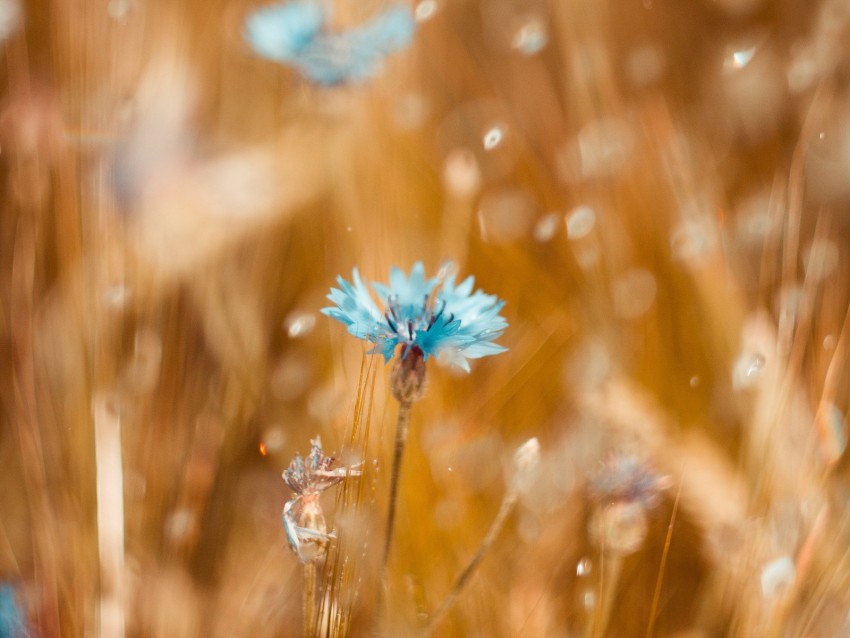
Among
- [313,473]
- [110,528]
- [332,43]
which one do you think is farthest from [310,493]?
[332,43]

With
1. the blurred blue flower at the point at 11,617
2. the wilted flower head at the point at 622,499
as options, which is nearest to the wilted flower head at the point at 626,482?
the wilted flower head at the point at 622,499

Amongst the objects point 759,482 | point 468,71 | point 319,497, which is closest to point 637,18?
point 468,71

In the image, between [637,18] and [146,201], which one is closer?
[146,201]

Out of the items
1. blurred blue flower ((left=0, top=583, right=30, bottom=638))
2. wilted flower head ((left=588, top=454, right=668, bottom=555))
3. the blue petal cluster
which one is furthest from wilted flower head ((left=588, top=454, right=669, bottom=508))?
blurred blue flower ((left=0, top=583, right=30, bottom=638))

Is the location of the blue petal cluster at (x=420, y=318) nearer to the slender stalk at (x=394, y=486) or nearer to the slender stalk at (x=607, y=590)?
the slender stalk at (x=394, y=486)

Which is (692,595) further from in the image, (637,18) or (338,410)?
(637,18)

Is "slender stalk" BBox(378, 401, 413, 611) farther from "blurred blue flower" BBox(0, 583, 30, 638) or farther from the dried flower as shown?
"blurred blue flower" BBox(0, 583, 30, 638)

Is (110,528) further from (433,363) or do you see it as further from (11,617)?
(433,363)
